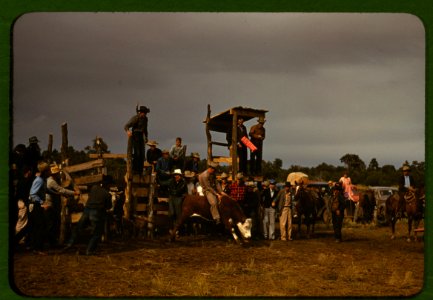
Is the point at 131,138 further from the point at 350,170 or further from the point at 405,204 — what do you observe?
the point at 350,170

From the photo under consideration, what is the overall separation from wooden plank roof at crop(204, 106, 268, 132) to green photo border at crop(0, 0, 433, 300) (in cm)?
1004

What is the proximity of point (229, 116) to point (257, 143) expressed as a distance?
139 centimetres

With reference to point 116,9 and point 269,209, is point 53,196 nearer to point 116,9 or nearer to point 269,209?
point 116,9

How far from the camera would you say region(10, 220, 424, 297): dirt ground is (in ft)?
23.7

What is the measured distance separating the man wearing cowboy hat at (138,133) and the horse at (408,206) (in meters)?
8.70

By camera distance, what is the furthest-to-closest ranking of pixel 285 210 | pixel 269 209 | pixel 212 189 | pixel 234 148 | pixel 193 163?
pixel 193 163 → pixel 269 209 → pixel 285 210 → pixel 234 148 → pixel 212 189

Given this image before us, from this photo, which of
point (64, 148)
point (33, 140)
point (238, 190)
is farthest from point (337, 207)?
point (33, 140)

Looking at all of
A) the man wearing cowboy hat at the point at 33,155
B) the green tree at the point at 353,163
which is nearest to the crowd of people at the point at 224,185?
the man wearing cowboy hat at the point at 33,155

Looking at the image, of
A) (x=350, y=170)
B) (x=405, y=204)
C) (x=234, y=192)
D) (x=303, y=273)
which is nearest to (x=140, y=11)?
(x=303, y=273)

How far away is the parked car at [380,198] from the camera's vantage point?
21519 millimetres

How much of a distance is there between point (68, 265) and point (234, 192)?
22.4ft

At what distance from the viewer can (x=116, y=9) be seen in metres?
4.51

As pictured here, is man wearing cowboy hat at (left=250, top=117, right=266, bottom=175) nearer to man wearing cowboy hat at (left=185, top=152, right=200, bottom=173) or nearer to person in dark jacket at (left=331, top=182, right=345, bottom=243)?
man wearing cowboy hat at (left=185, top=152, right=200, bottom=173)

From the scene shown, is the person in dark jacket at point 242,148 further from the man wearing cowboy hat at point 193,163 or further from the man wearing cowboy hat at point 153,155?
the man wearing cowboy hat at point 153,155
